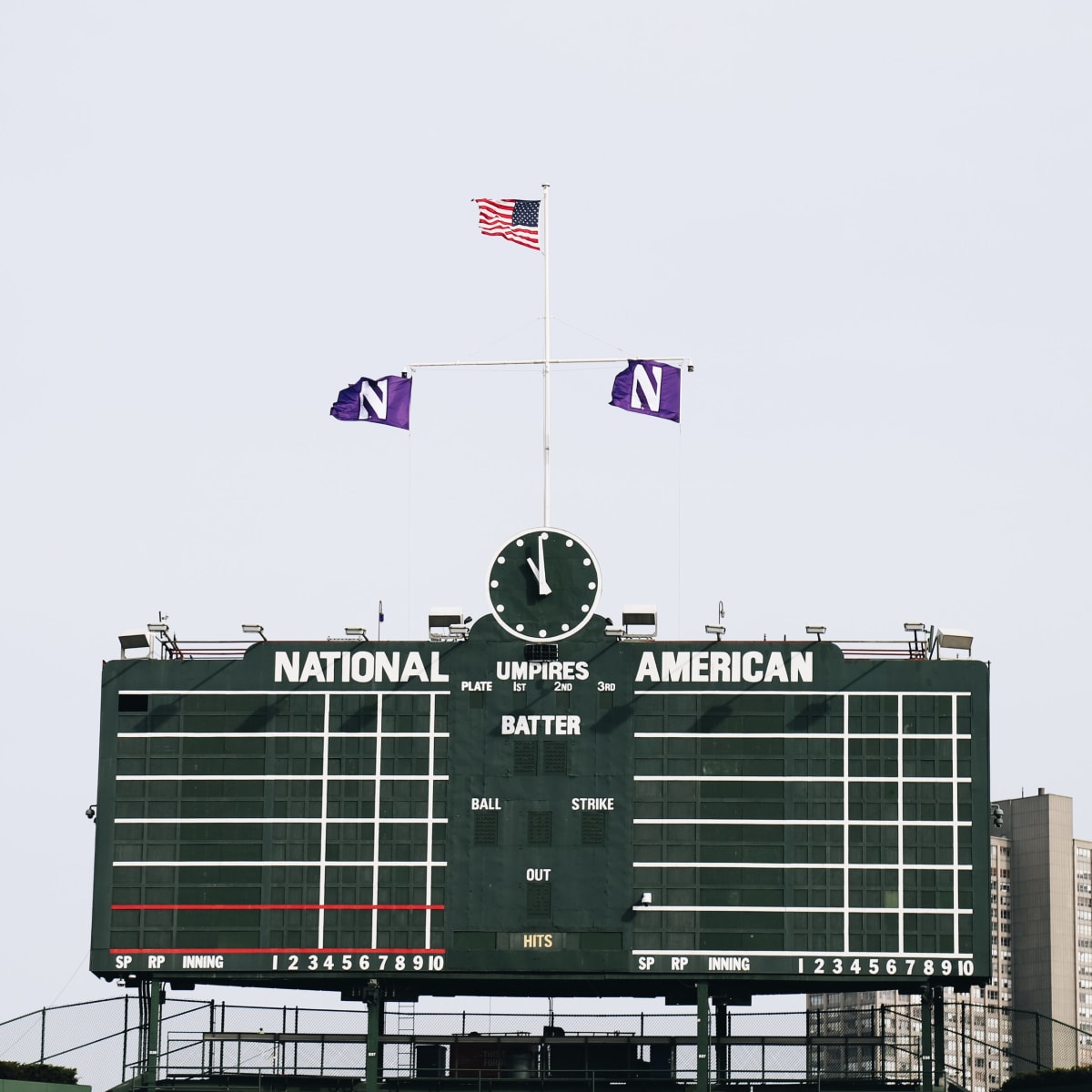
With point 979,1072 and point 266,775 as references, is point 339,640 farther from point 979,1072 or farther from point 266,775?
point 979,1072

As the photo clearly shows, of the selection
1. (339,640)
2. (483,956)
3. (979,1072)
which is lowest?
(979,1072)

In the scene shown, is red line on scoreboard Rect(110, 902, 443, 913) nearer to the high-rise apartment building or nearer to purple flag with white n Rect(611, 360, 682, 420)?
purple flag with white n Rect(611, 360, 682, 420)

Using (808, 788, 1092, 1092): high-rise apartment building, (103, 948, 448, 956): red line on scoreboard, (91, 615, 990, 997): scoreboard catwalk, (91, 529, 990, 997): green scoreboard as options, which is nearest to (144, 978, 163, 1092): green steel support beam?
(91, 615, 990, 997): scoreboard catwalk

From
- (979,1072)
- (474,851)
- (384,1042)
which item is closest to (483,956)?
(474,851)

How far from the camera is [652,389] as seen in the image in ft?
170

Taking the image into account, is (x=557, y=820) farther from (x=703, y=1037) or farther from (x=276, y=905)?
(x=276, y=905)

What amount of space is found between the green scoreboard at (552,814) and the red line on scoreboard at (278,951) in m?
0.04

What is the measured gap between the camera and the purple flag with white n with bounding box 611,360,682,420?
51.9 metres

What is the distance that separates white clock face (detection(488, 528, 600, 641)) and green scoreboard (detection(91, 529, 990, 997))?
0.04 meters

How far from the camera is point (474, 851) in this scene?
47625 mm

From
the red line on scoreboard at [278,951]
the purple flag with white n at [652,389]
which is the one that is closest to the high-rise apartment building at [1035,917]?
the purple flag with white n at [652,389]

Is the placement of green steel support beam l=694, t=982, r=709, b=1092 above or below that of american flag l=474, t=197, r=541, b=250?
below

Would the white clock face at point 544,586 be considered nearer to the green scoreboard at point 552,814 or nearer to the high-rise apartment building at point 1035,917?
the green scoreboard at point 552,814

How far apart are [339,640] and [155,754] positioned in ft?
15.4
